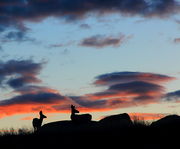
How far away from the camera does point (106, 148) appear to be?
20.2 meters

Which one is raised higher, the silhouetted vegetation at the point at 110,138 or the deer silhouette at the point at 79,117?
the deer silhouette at the point at 79,117

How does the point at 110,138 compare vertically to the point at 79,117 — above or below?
below

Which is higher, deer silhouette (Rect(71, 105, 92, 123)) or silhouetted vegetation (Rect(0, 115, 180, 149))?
deer silhouette (Rect(71, 105, 92, 123))

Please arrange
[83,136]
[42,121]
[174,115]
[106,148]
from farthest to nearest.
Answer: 1. [42,121]
2. [174,115]
3. [83,136]
4. [106,148]

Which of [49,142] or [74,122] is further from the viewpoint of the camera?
[74,122]

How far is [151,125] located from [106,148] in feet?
10.0

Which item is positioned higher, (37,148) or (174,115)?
(174,115)

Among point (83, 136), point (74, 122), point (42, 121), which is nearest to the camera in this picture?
point (83, 136)

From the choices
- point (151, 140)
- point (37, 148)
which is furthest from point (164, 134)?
point (37, 148)

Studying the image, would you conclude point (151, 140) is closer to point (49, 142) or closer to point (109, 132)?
point (109, 132)

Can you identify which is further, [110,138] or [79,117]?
[79,117]

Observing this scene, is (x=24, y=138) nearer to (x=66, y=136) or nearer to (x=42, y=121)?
(x=66, y=136)

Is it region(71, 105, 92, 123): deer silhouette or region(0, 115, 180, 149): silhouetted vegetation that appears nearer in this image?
region(0, 115, 180, 149): silhouetted vegetation

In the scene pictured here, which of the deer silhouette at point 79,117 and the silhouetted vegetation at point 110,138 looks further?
the deer silhouette at point 79,117
